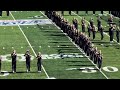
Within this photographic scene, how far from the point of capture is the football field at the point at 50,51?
57.3ft

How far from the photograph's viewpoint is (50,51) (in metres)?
22.6

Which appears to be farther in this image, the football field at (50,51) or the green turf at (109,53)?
the green turf at (109,53)

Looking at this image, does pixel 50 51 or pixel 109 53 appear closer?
pixel 109 53

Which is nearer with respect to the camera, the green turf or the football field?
the football field

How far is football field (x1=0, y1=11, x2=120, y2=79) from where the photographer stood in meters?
17.5

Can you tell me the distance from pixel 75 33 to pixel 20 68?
7.05 meters
